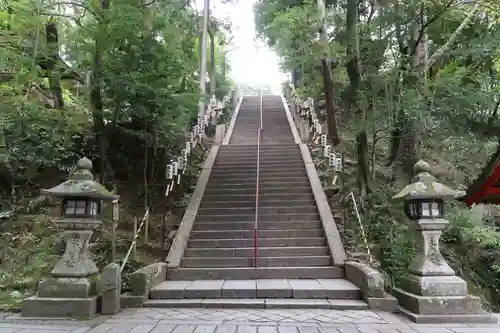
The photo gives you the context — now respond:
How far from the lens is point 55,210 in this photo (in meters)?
9.39

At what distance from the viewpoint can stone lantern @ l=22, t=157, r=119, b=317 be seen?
549cm

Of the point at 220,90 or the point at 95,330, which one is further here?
the point at 220,90

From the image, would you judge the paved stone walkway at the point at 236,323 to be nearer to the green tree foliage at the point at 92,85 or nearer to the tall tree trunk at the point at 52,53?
the green tree foliage at the point at 92,85

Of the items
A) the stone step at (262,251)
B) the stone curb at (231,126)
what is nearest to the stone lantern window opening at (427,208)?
the stone step at (262,251)

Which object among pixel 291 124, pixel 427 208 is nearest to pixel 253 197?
pixel 427 208

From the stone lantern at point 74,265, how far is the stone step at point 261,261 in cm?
223

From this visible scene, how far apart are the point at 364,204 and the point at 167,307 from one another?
18.0ft

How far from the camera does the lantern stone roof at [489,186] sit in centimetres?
807

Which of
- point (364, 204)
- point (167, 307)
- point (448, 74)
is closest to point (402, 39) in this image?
point (448, 74)

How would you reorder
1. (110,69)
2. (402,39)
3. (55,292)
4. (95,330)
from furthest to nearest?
(402,39) → (110,69) → (55,292) → (95,330)

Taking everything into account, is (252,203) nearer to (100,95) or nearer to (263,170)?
(263,170)

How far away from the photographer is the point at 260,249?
8.16 m

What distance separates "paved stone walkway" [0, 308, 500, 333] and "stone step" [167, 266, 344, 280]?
154 centimetres

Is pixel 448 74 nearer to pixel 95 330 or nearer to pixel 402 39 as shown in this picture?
pixel 402 39
